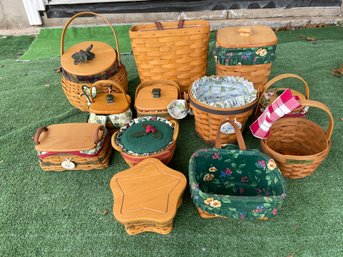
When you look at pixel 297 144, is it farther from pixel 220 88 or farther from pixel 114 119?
pixel 114 119

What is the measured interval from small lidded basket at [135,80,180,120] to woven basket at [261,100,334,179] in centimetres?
74

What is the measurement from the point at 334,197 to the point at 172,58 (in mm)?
1477

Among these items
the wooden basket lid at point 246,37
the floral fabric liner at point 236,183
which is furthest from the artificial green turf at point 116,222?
the wooden basket lid at point 246,37

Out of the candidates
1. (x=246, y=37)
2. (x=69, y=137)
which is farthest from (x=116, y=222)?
(x=246, y=37)

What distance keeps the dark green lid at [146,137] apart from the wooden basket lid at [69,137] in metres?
0.19

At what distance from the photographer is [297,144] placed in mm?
2027

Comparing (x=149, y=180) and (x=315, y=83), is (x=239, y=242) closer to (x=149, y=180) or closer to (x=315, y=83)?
(x=149, y=180)

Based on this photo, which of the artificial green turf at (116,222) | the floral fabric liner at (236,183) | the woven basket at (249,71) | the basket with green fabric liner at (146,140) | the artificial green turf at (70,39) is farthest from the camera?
the artificial green turf at (70,39)

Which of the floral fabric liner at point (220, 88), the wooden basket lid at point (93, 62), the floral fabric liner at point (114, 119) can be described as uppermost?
the wooden basket lid at point (93, 62)

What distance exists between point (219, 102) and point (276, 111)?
38 cm

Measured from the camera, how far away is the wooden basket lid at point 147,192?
58.4 inches

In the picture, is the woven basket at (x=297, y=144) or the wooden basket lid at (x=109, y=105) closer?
the woven basket at (x=297, y=144)

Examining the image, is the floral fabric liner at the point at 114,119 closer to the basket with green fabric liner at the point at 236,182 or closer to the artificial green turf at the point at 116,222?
the artificial green turf at the point at 116,222

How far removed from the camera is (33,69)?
322 cm
